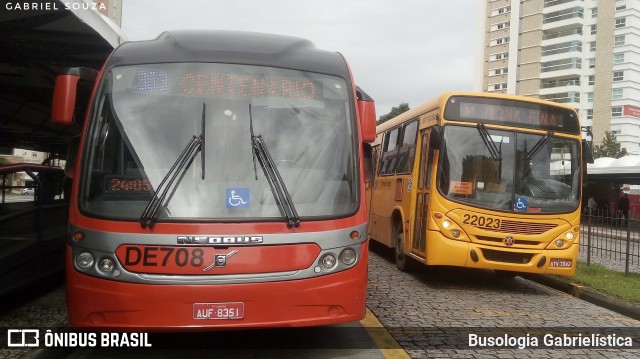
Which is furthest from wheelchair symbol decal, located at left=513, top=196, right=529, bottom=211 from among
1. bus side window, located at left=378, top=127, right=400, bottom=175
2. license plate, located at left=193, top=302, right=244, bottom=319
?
license plate, located at left=193, top=302, right=244, bottom=319

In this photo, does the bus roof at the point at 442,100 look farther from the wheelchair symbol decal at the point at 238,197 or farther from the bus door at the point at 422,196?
the wheelchair symbol decal at the point at 238,197

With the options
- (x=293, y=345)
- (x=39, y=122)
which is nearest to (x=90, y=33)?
(x=293, y=345)

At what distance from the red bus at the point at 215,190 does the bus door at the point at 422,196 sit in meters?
3.79

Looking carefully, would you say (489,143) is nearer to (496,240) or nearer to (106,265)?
(496,240)

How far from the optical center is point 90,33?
23.6 feet

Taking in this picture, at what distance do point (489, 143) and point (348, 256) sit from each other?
15.1 feet

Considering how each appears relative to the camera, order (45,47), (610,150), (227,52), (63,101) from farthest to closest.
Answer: (610,150), (45,47), (227,52), (63,101)

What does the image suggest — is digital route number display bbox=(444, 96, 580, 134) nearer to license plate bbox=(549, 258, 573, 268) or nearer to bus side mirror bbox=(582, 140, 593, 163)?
bus side mirror bbox=(582, 140, 593, 163)

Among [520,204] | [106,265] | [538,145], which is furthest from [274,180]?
[538,145]

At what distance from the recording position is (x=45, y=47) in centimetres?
828

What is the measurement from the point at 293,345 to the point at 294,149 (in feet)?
6.27

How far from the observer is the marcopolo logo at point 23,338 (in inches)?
187

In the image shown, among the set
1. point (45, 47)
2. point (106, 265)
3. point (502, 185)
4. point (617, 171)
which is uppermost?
point (45, 47)

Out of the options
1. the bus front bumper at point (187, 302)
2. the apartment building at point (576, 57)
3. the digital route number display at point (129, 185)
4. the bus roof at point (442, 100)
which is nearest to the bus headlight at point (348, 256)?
the bus front bumper at point (187, 302)
